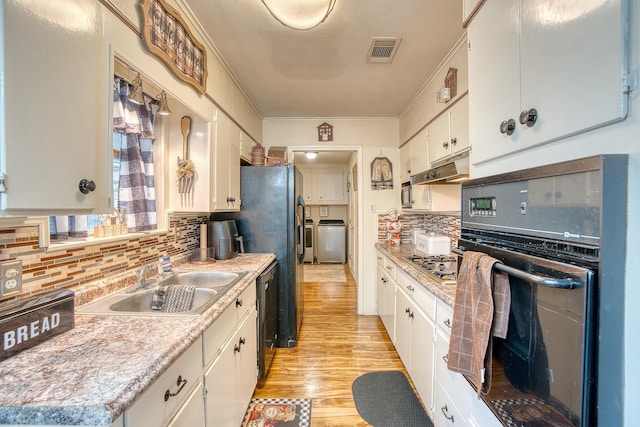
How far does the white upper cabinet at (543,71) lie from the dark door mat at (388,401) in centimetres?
158

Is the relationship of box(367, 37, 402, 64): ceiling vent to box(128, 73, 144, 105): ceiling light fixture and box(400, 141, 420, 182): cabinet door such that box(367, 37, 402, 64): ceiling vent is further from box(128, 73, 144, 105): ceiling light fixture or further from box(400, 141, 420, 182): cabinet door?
box(128, 73, 144, 105): ceiling light fixture

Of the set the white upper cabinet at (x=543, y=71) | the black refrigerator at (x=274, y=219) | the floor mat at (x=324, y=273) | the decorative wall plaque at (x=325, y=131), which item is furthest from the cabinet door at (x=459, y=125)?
the floor mat at (x=324, y=273)

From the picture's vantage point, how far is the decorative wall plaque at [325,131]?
3.47m

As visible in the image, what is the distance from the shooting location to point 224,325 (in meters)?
1.33

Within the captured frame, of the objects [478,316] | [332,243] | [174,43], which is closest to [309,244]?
[332,243]

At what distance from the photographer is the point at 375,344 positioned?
8.89ft

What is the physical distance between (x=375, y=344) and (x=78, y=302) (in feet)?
7.59

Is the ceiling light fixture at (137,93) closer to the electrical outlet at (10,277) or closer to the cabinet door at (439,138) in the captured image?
the electrical outlet at (10,277)

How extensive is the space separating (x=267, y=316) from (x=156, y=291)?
1.05 m

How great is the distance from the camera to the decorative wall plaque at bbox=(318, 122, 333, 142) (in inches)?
136

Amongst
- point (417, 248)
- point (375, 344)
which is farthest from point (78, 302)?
point (417, 248)

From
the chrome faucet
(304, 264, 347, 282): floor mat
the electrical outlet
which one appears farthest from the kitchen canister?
Answer: (304, 264, 347, 282): floor mat

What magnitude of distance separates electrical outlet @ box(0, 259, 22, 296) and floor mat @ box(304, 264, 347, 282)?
4.29 m

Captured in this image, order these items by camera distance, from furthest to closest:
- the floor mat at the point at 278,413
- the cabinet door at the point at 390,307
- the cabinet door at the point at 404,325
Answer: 1. the cabinet door at the point at 390,307
2. the cabinet door at the point at 404,325
3. the floor mat at the point at 278,413
